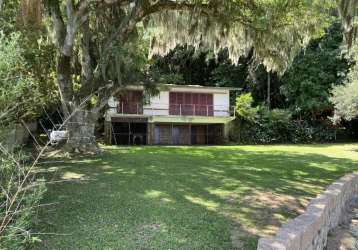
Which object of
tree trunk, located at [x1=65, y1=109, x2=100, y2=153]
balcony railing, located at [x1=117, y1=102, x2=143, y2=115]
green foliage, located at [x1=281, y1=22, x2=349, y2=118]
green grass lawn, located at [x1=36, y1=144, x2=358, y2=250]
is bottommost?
green grass lawn, located at [x1=36, y1=144, x2=358, y2=250]

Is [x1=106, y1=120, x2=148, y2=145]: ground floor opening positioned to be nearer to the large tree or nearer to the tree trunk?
the large tree

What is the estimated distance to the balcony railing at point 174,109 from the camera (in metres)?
26.6

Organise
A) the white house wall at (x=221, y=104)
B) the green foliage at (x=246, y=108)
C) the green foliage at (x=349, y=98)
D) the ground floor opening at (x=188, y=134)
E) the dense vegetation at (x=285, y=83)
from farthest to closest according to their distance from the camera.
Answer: the dense vegetation at (x=285, y=83) → the white house wall at (x=221, y=104) → the ground floor opening at (x=188, y=134) → the green foliage at (x=246, y=108) → the green foliage at (x=349, y=98)

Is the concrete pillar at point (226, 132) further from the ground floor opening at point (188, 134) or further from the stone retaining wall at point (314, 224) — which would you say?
the stone retaining wall at point (314, 224)

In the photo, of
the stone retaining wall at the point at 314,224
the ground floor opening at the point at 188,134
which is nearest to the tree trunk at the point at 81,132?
the stone retaining wall at the point at 314,224

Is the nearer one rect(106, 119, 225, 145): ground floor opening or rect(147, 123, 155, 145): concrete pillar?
rect(106, 119, 225, 145): ground floor opening

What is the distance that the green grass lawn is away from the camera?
5133 millimetres

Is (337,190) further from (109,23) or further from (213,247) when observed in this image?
(109,23)

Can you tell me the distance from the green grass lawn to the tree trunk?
7.34 ft

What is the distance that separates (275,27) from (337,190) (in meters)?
7.23

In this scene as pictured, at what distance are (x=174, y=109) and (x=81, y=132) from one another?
1432 cm

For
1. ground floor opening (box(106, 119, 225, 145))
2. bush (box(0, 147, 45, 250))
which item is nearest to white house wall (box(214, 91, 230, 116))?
ground floor opening (box(106, 119, 225, 145))

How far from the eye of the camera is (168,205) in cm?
679

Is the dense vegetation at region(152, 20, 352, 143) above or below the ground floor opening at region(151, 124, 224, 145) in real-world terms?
above
